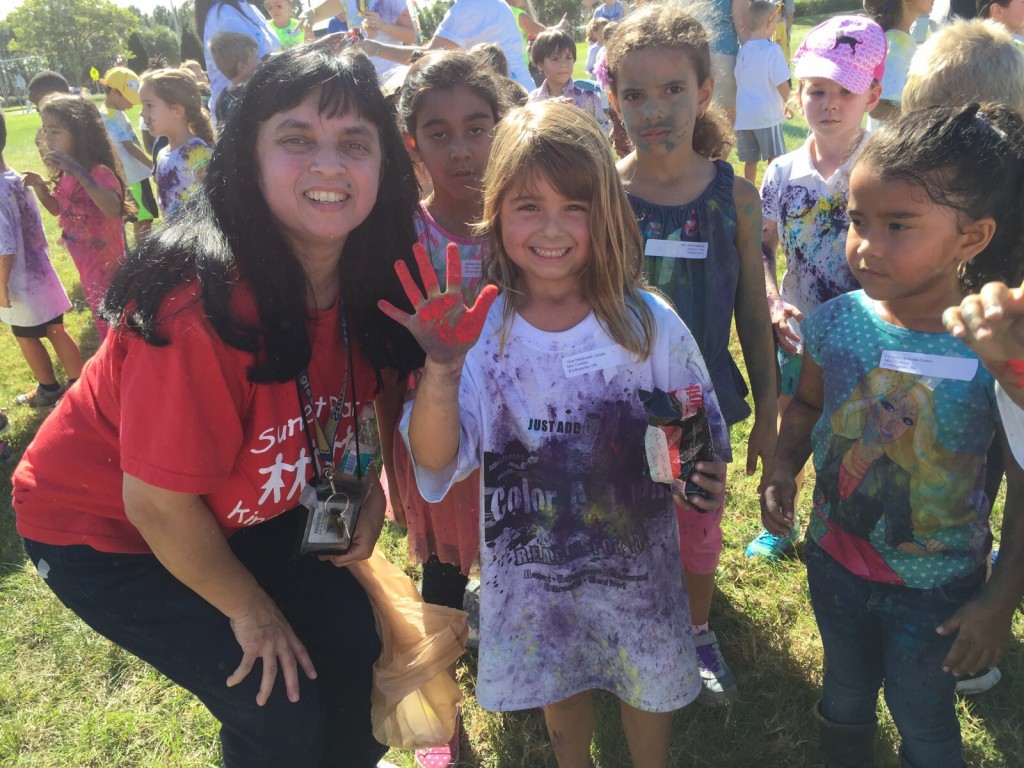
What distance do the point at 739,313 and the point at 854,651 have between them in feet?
3.45

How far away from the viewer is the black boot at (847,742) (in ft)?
6.49

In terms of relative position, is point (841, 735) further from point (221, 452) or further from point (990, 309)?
point (221, 452)

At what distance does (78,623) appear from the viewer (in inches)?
124

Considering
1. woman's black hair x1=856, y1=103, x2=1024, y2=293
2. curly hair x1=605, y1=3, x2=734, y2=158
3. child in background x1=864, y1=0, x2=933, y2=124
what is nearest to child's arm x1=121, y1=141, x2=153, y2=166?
curly hair x1=605, y1=3, x2=734, y2=158

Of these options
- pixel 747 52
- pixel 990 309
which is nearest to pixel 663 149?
pixel 990 309

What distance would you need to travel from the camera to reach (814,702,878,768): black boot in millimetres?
1979

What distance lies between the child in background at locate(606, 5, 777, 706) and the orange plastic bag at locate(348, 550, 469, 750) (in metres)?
0.84

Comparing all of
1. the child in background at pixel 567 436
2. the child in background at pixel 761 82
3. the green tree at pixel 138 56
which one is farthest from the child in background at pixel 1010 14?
the green tree at pixel 138 56

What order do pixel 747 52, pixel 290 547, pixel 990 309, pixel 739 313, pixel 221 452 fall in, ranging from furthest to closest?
pixel 747 52
pixel 739 313
pixel 290 547
pixel 221 452
pixel 990 309

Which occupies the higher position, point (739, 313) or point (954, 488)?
point (739, 313)

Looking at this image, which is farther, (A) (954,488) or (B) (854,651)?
(B) (854,651)

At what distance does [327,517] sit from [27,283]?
392 centimetres

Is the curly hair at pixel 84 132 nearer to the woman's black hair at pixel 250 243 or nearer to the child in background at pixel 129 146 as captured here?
the child in background at pixel 129 146

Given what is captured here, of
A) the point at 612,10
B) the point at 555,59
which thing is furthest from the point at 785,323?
the point at 612,10
